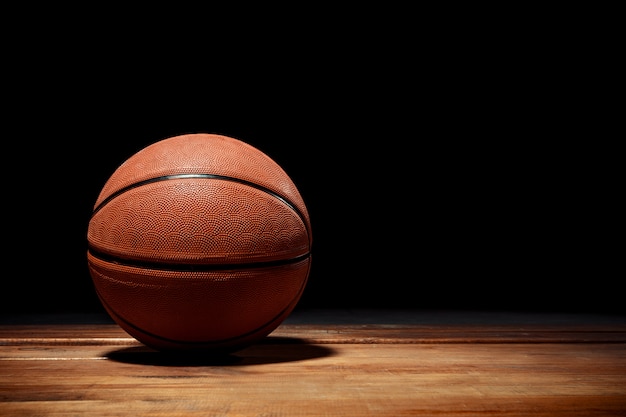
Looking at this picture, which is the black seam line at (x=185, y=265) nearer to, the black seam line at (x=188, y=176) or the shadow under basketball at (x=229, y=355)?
the black seam line at (x=188, y=176)

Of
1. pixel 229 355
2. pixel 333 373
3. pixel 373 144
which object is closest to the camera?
pixel 333 373

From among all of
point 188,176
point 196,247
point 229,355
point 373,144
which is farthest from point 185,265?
point 373,144

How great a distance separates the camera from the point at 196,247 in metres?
1.95

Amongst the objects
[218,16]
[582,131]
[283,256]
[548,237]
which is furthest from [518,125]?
[283,256]

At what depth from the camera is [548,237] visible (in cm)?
473

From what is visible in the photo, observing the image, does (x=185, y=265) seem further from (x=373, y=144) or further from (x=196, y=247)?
(x=373, y=144)

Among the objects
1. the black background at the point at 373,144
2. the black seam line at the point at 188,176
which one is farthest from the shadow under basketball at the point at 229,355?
the black background at the point at 373,144

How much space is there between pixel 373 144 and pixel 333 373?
9.37 ft

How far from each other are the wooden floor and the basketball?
0.40ft

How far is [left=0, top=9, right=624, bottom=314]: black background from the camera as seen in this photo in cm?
440

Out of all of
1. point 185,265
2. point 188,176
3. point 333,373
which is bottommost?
point 333,373

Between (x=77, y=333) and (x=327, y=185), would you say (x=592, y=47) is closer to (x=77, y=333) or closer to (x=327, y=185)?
(x=327, y=185)

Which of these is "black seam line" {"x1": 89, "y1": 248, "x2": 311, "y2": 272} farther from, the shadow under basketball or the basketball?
the shadow under basketball

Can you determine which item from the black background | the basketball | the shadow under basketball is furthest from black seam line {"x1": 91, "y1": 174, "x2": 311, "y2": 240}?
the black background
